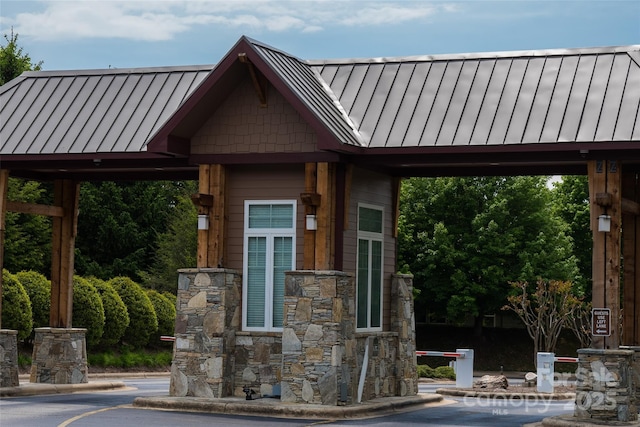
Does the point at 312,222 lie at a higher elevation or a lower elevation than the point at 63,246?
higher

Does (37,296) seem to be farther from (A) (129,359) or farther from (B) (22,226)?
(B) (22,226)

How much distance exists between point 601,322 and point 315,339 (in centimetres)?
499

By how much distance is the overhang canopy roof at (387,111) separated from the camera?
1997 cm

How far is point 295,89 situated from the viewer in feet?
66.6

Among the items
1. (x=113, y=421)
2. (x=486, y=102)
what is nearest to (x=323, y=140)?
(x=486, y=102)

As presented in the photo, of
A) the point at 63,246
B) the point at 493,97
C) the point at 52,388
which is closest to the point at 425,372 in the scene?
the point at 63,246

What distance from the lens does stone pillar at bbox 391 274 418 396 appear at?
23062mm

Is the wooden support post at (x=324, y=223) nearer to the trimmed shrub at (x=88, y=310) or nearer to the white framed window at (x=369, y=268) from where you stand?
the white framed window at (x=369, y=268)

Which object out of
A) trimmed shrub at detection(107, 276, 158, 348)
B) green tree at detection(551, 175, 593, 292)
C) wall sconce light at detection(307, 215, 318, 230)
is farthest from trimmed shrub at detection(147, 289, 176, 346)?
green tree at detection(551, 175, 593, 292)

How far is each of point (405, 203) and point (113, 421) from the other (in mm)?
36680

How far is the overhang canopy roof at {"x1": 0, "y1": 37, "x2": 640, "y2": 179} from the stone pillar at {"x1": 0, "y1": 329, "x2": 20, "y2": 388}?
358 centimetres

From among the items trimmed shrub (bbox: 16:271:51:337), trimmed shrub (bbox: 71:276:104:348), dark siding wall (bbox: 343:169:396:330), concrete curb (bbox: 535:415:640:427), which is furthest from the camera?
trimmed shrub (bbox: 71:276:104:348)

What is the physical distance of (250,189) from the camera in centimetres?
2161

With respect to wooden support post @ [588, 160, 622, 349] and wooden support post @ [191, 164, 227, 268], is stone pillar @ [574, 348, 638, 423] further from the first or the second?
wooden support post @ [191, 164, 227, 268]
